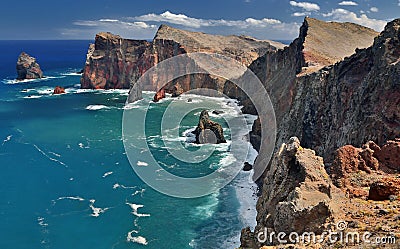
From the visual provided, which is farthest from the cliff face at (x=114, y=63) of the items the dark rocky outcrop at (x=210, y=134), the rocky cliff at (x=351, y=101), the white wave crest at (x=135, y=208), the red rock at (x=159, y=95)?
the white wave crest at (x=135, y=208)

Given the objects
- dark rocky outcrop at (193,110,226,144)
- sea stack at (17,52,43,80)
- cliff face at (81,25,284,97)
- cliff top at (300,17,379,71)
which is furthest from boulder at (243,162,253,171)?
sea stack at (17,52,43,80)

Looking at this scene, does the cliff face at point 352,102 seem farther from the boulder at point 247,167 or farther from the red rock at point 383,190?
the red rock at point 383,190

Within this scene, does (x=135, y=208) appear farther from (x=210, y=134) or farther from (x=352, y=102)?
(x=210, y=134)

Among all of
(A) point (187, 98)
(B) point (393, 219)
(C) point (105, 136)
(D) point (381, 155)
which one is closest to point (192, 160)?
(C) point (105, 136)

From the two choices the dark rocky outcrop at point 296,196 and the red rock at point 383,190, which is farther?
the red rock at point 383,190

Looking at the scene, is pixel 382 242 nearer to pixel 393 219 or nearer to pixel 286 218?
pixel 393 219
